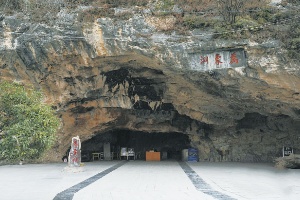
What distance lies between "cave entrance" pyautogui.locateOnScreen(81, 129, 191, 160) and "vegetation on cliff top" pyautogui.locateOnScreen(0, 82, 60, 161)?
57.6 ft

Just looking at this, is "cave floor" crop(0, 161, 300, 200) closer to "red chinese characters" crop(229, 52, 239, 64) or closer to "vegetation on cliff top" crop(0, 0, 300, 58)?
"red chinese characters" crop(229, 52, 239, 64)

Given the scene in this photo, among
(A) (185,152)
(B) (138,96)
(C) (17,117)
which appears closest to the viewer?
(C) (17,117)

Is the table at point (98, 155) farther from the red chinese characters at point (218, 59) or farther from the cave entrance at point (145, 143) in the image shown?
the red chinese characters at point (218, 59)

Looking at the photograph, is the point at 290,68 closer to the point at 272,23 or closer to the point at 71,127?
the point at 272,23

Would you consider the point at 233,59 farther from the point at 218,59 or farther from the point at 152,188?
the point at 152,188

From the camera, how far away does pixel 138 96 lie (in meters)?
18.8

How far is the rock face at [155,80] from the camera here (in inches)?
563

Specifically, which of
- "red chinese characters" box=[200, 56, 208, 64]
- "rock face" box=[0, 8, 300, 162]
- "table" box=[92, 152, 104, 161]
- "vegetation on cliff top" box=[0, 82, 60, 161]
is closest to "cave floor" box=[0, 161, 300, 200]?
"vegetation on cliff top" box=[0, 82, 60, 161]

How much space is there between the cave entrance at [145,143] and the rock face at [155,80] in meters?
4.07

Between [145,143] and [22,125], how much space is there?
19.6m

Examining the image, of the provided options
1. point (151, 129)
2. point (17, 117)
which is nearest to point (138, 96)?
point (151, 129)

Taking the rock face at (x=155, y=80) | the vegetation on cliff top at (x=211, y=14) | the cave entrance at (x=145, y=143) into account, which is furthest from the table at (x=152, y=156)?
the vegetation on cliff top at (x=211, y=14)

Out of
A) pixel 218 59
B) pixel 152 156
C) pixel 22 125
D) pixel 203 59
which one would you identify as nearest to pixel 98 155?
pixel 152 156

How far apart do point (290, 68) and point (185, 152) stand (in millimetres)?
11914
